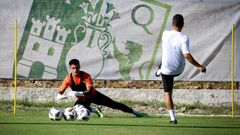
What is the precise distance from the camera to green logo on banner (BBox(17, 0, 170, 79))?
19.9 metres

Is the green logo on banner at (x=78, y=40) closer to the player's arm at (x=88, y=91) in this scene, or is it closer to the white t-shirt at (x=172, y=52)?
the player's arm at (x=88, y=91)

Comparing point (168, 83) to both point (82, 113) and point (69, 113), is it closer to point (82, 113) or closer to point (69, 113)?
point (82, 113)

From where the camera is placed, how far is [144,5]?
20.1 m

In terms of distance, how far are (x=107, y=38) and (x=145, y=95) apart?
164 cm

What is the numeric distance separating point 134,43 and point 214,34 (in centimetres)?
189

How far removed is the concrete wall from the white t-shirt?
4.53 meters

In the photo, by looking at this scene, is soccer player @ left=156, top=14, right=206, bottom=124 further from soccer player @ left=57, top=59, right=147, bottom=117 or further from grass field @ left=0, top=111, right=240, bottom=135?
soccer player @ left=57, top=59, right=147, bottom=117

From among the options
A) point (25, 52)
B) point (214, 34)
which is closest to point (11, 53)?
point (25, 52)

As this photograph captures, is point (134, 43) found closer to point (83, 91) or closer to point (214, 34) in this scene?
point (214, 34)

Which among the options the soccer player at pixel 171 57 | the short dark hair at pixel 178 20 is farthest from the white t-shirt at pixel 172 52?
the short dark hair at pixel 178 20

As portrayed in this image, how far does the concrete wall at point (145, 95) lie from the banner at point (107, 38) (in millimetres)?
406

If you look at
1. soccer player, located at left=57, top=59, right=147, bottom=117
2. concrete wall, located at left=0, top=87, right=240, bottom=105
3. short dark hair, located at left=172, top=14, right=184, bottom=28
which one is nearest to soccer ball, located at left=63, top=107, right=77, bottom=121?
soccer player, located at left=57, top=59, right=147, bottom=117

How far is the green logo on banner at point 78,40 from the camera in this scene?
65.4 ft

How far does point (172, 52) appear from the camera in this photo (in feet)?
51.3
